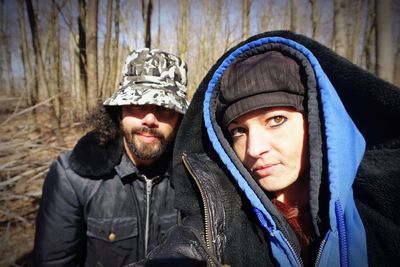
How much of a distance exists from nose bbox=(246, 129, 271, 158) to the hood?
0.17 meters

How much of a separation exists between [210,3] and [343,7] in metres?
9.61

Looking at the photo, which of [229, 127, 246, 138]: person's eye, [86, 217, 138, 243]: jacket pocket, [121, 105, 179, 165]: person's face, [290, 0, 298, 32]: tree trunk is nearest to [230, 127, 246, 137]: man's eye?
[229, 127, 246, 138]: person's eye

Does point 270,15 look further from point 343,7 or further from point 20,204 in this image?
point 20,204

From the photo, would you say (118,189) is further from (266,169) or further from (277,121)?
(277,121)

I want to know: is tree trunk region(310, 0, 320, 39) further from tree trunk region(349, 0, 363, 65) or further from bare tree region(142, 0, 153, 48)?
bare tree region(142, 0, 153, 48)

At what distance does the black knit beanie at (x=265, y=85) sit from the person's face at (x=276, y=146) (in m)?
0.05

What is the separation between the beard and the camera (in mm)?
2010

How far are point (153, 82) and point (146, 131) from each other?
433mm

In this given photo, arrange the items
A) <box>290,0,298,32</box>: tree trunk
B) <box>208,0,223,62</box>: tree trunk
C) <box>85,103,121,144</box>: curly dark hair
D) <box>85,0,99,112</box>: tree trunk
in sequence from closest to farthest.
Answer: <box>85,103,121,144</box>: curly dark hair < <box>85,0,99,112</box>: tree trunk < <box>290,0,298,32</box>: tree trunk < <box>208,0,223,62</box>: tree trunk

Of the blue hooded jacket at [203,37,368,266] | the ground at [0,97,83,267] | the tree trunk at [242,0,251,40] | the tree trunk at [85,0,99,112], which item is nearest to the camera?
the blue hooded jacket at [203,37,368,266]

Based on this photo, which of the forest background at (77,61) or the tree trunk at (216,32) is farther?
the tree trunk at (216,32)

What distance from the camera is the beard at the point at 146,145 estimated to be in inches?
79.1

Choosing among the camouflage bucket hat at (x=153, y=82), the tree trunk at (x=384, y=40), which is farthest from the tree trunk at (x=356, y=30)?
the camouflage bucket hat at (x=153, y=82)

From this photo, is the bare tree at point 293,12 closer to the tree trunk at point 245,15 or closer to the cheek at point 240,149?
the tree trunk at point 245,15
